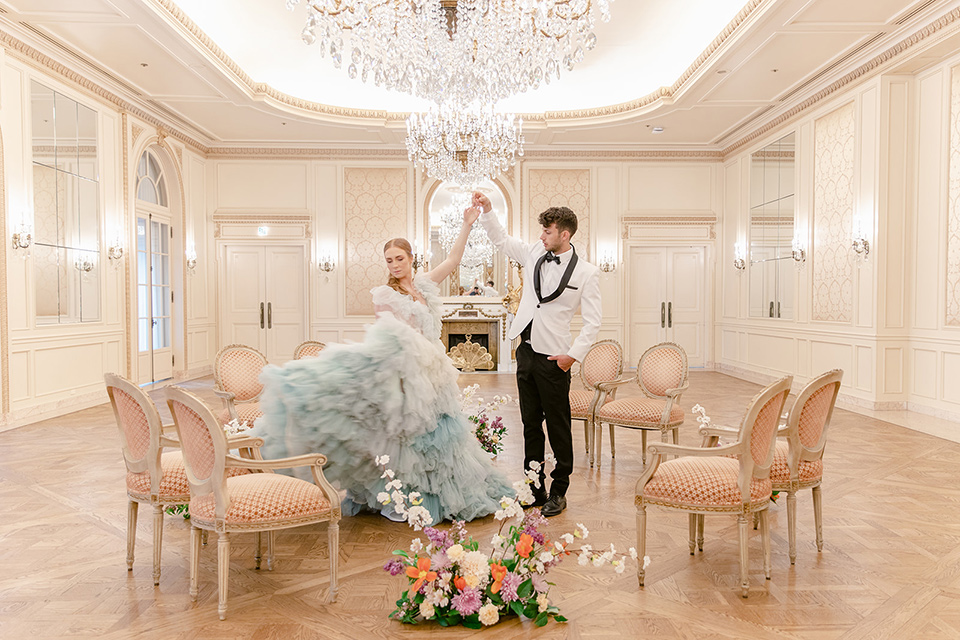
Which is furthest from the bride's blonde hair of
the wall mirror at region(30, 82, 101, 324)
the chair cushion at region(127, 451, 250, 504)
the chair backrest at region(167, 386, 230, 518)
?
the wall mirror at region(30, 82, 101, 324)

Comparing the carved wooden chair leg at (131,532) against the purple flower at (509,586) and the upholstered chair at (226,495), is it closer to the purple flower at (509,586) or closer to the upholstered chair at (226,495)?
the upholstered chair at (226,495)

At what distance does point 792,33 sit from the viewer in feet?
21.8

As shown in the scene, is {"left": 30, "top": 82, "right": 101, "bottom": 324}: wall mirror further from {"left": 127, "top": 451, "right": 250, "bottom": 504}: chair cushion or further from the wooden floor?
{"left": 127, "top": 451, "right": 250, "bottom": 504}: chair cushion

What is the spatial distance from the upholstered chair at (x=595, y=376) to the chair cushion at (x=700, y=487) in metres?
2.05

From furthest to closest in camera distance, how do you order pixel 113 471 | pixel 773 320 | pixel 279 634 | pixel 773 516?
pixel 773 320, pixel 113 471, pixel 773 516, pixel 279 634

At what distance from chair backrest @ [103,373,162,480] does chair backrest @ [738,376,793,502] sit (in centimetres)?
244

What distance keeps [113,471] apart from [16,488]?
0.59 metres

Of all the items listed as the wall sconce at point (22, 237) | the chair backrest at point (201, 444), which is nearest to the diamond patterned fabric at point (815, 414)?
the chair backrest at point (201, 444)

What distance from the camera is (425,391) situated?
3.14 m

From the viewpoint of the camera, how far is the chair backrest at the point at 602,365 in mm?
4977

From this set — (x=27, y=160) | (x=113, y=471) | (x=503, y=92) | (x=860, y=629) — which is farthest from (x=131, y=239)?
(x=860, y=629)

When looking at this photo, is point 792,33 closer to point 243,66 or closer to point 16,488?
point 243,66

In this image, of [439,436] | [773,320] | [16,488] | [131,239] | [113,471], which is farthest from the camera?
[773,320]

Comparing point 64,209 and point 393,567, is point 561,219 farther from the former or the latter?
point 64,209
